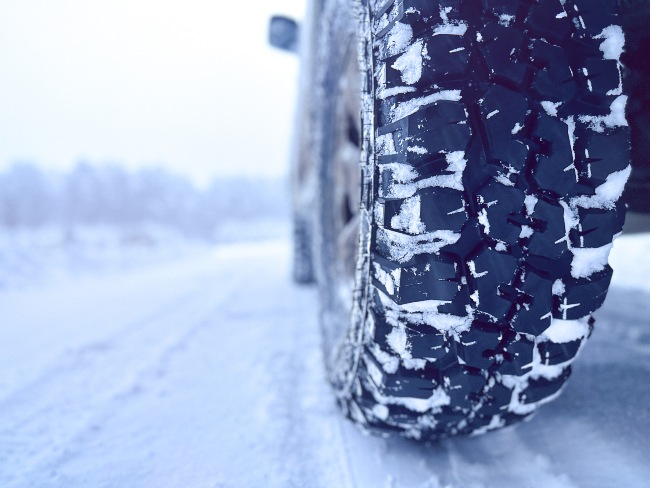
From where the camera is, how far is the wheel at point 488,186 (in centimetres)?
53

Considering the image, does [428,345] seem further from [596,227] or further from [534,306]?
[596,227]

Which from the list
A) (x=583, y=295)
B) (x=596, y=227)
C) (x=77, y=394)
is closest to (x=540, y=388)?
(x=583, y=295)

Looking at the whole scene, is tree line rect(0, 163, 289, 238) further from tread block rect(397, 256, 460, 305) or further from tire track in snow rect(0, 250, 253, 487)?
tread block rect(397, 256, 460, 305)

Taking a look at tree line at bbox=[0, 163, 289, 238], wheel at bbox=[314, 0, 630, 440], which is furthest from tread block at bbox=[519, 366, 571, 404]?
tree line at bbox=[0, 163, 289, 238]

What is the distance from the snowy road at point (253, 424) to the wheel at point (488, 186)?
24cm

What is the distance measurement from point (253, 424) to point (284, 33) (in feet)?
6.84

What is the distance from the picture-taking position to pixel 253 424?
3.06ft

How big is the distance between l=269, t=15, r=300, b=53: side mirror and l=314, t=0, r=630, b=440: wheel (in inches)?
69.2

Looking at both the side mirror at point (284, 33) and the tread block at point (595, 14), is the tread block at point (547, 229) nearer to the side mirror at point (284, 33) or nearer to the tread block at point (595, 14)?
the tread block at point (595, 14)

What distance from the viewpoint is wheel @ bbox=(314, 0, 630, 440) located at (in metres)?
0.53

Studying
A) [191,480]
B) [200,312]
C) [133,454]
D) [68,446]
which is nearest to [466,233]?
[191,480]

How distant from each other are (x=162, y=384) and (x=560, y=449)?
1076 mm

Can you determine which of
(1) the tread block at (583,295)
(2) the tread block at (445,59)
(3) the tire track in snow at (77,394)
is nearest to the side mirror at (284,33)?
(3) the tire track in snow at (77,394)

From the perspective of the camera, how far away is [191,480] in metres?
0.73
